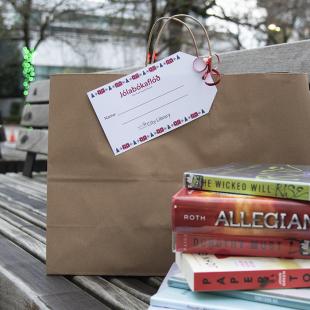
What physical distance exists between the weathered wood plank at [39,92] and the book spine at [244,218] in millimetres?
2714

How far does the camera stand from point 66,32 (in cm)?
1503

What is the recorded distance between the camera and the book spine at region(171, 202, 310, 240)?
935mm

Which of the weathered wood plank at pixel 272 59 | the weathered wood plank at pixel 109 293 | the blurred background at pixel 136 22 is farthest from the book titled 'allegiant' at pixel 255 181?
the blurred background at pixel 136 22

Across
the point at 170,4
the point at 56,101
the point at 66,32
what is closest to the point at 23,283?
the point at 56,101

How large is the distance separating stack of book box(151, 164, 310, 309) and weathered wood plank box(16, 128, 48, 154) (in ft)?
8.24

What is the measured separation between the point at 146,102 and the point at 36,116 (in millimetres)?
2657

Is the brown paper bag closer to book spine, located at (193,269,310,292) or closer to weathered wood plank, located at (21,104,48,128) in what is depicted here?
book spine, located at (193,269,310,292)

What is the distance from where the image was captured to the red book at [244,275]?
2.90 feet

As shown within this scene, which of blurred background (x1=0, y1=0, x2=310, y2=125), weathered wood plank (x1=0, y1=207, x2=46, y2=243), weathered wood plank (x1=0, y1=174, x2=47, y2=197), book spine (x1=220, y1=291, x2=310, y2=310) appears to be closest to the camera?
book spine (x1=220, y1=291, x2=310, y2=310)

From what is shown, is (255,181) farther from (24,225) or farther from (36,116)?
(36,116)

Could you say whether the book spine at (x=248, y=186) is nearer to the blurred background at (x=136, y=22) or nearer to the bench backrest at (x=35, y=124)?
the bench backrest at (x=35, y=124)

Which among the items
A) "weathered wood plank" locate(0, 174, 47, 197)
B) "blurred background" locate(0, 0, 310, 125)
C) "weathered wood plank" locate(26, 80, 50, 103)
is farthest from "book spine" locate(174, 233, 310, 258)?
"blurred background" locate(0, 0, 310, 125)

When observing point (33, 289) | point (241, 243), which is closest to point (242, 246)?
point (241, 243)

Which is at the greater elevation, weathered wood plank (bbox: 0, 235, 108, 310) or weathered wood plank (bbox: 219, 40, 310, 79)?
weathered wood plank (bbox: 219, 40, 310, 79)
